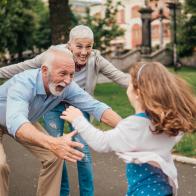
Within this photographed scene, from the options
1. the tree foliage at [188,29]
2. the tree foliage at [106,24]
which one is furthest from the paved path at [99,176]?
the tree foliage at [188,29]

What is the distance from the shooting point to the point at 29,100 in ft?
13.7

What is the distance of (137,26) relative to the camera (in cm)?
7031

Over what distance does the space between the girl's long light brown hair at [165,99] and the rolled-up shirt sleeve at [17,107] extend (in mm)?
1000

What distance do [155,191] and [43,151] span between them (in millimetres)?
1574

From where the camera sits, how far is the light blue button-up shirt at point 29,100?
3814 millimetres

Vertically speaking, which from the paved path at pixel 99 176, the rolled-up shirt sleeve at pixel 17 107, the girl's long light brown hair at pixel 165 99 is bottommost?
the paved path at pixel 99 176

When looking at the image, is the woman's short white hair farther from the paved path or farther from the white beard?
the paved path

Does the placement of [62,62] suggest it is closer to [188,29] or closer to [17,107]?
[17,107]

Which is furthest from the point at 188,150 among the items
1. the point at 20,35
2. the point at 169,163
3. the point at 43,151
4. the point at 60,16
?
the point at 20,35

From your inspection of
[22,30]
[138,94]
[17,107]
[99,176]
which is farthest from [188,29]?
[138,94]

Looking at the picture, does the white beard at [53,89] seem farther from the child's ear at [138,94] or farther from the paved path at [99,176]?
the paved path at [99,176]

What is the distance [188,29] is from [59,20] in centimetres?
2515

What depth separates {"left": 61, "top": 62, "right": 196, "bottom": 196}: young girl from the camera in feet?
10.1

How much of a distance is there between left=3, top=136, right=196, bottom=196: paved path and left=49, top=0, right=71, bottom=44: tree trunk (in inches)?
322
